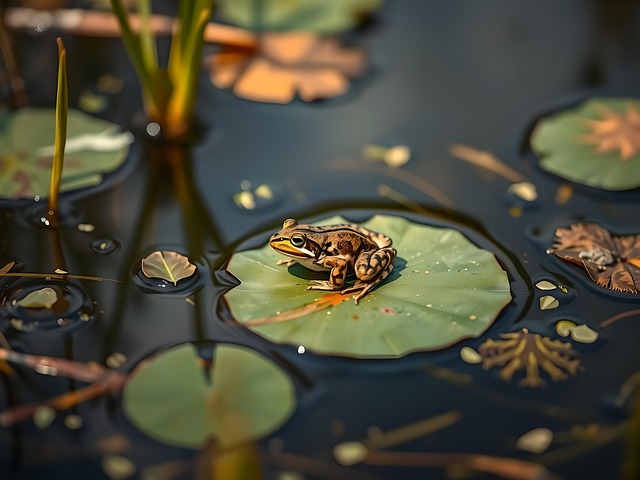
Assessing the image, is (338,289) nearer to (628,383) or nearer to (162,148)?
(628,383)

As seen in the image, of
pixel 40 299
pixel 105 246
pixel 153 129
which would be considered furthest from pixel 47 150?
pixel 40 299

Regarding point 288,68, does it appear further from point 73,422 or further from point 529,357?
point 73,422

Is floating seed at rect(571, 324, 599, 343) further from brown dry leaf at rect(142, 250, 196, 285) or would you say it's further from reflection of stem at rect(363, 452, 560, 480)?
brown dry leaf at rect(142, 250, 196, 285)

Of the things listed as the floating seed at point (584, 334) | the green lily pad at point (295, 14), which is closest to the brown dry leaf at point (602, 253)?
the floating seed at point (584, 334)

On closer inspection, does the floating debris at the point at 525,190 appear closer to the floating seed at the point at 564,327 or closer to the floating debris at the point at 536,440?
the floating seed at the point at 564,327

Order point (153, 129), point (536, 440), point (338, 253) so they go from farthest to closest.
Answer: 1. point (153, 129)
2. point (338, 253)
3. point (536, 440)

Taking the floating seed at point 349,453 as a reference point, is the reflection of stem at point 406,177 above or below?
above
